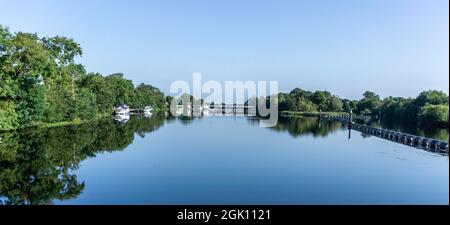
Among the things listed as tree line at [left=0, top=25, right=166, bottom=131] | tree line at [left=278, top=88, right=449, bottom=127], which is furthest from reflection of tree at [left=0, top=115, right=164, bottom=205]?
tree line at [left=278, top=88, right=449, bottom=127]

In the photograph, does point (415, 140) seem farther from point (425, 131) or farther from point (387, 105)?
point (387, 105)

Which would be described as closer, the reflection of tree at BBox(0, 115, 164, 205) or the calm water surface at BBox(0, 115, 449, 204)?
the reflection of tree at BBox(0, 115, 164, 205)

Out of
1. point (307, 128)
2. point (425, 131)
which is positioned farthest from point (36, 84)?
point (425, 131)

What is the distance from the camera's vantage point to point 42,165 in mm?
14859

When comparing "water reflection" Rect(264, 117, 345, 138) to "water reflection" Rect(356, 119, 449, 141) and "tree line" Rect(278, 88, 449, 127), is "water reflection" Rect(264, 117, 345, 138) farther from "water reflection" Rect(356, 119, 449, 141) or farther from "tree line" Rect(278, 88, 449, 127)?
"tree line" Rect(278, 88, 449, 127)

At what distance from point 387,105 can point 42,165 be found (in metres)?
71.4

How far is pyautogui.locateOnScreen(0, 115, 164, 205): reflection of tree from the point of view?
10604 mm

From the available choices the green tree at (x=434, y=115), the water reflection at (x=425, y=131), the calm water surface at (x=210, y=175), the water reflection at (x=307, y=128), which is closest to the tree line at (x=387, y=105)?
the green tree at (x=434, y=115)

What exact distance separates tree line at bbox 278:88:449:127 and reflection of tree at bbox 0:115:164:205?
1478 inches

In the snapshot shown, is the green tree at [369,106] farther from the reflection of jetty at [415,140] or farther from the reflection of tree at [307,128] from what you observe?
the reflection of jetty at [415,140]

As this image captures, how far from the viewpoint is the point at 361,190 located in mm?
11953

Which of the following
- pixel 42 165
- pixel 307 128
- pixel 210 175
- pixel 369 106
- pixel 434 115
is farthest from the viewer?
pixel 369 106
